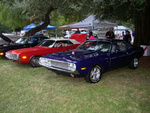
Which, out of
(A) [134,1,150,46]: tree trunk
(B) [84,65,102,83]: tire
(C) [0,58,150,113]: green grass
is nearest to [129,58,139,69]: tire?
(C) [0,58,150,113]: green grass

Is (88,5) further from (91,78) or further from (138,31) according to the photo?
(138,31)

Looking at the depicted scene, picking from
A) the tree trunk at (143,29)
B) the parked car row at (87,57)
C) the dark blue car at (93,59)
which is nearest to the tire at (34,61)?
the parked car row at (87,57)

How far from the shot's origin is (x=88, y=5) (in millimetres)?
5945

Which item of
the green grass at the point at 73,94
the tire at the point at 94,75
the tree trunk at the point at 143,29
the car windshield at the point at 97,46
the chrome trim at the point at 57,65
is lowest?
the green grass at the point at 73,94

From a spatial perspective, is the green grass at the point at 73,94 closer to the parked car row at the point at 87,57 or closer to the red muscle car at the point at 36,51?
the parked car row at the point at 87,57

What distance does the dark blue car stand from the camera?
13.6 feet

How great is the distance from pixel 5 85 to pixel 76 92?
2.37 meters

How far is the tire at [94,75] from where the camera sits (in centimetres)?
441

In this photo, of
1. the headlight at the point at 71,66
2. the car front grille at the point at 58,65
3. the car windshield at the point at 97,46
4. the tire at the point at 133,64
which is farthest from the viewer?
the tire at the point at 133,64

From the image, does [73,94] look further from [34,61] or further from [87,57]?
[34,61]

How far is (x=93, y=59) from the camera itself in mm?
4367

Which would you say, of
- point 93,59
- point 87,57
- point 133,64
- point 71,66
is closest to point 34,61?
point 71,66

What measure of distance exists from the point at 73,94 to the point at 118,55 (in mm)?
2371

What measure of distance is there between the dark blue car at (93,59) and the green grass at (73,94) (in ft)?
1.52
